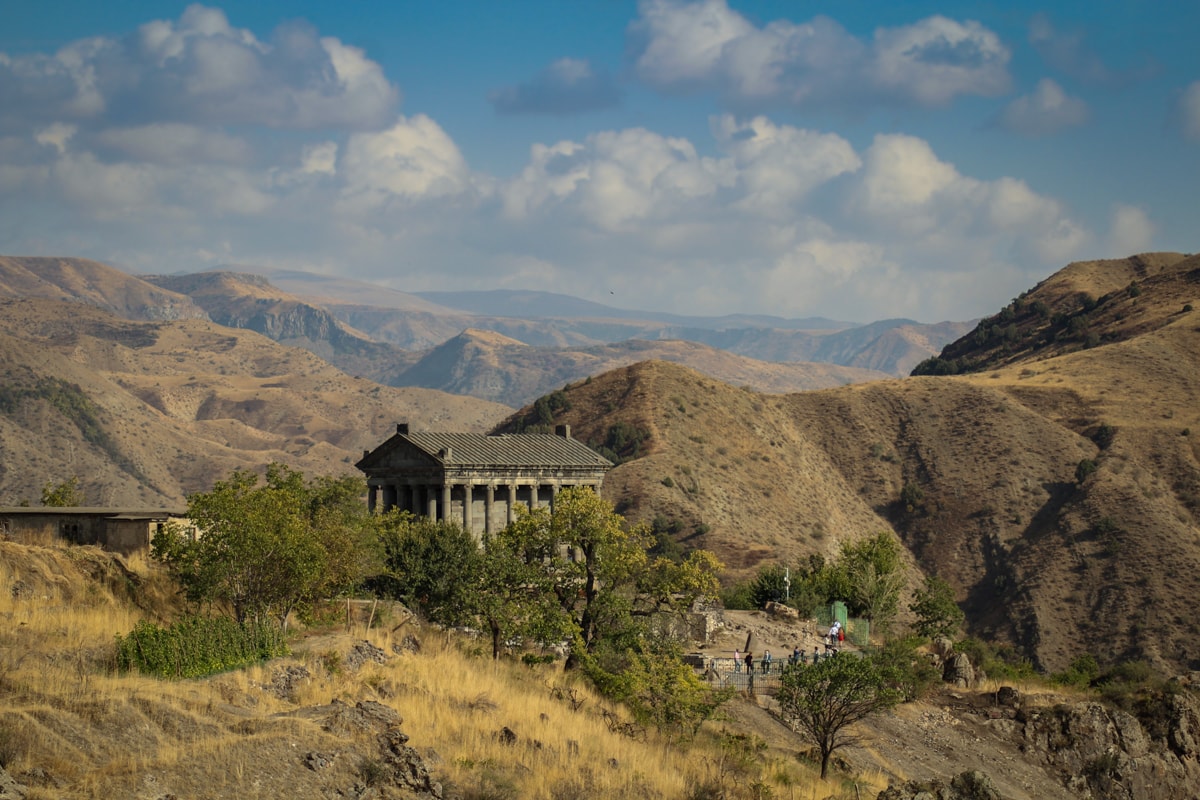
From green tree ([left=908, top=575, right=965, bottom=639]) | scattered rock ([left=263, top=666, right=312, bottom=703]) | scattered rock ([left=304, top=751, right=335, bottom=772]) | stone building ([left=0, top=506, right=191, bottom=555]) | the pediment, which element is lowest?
green tree ([left=908, top=575, right=965, bottom=639])

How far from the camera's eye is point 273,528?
31.0 meters

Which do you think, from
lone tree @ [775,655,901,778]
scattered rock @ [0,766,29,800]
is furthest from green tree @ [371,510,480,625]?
scattered rock @ [0,766,29,800]

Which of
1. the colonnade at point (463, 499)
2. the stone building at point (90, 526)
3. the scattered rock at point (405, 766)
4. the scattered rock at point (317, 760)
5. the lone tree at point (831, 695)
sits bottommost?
the lone tree at point (831, 695)

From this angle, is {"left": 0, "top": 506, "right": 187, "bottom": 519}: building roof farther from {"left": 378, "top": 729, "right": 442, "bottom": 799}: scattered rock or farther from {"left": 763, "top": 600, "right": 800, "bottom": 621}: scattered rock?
{"left": 763, "top": 600, "right": 800, "bottom": 621}: scattered rock

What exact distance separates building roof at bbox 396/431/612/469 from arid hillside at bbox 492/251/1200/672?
111 feet

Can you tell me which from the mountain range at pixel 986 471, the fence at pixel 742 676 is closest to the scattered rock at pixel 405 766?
the fence at pixel 742 676

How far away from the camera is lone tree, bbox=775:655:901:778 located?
1388 inches

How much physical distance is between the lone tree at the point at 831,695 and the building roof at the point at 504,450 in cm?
2410

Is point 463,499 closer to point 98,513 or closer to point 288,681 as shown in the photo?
point 98,513

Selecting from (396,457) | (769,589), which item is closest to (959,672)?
(769,589)

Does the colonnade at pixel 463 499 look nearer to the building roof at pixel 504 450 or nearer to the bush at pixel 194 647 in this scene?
the building roof at pixel 504 450

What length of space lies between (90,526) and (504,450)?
27189 millimetres

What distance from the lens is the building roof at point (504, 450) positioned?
5706 cm

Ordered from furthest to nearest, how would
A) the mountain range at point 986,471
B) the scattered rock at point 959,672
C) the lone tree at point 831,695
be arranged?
the mountain range at point 986,471 < the scattered rock at point 959,672 < the lone tree at point 831,695
